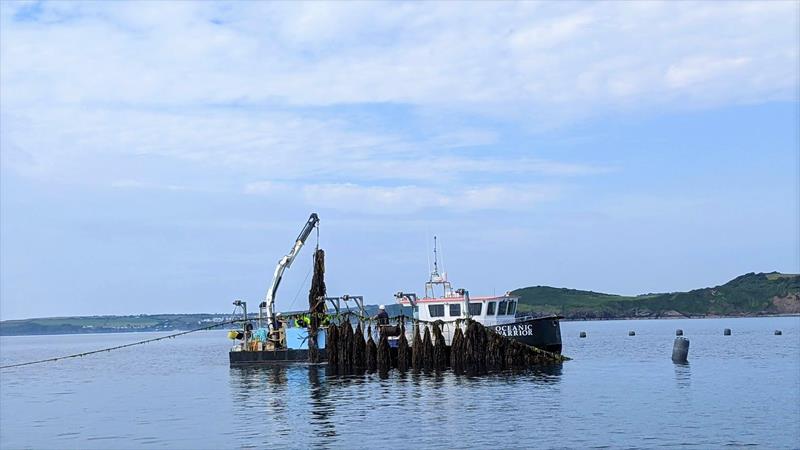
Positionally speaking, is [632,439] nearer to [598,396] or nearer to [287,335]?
[598,396]

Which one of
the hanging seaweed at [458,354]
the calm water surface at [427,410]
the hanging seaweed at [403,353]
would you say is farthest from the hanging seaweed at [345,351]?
the hanging seaweed at [458,354]

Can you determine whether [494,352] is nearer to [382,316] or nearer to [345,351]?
[382,316]

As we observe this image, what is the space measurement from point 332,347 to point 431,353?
254 inches

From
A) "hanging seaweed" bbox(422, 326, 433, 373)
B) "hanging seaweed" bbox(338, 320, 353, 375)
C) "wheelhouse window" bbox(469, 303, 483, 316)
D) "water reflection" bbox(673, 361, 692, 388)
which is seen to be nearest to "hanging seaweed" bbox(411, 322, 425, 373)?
"hanging seaweed" bbox(422, 326, 433, 373)

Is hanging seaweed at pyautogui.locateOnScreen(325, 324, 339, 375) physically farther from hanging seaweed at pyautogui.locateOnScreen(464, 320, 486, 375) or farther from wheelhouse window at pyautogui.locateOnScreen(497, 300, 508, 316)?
→ wheelhouse window at pyautogui.locateOnScreen(497, 300, 508, 316)

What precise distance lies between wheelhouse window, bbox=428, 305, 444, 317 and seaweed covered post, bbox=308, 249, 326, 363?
7433 mm

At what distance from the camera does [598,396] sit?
A: 43406 mm

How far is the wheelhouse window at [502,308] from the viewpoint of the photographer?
58781mm

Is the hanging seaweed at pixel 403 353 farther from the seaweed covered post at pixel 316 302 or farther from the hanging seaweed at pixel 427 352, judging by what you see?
the seaweed covered post at pixel 316 302

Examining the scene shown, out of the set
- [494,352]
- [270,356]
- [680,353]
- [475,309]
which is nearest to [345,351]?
[270,356]

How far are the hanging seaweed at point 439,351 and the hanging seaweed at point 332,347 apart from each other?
21.2ft

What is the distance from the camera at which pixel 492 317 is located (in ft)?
192

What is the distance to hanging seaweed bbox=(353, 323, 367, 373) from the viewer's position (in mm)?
58156

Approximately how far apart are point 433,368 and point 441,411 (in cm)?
1787
